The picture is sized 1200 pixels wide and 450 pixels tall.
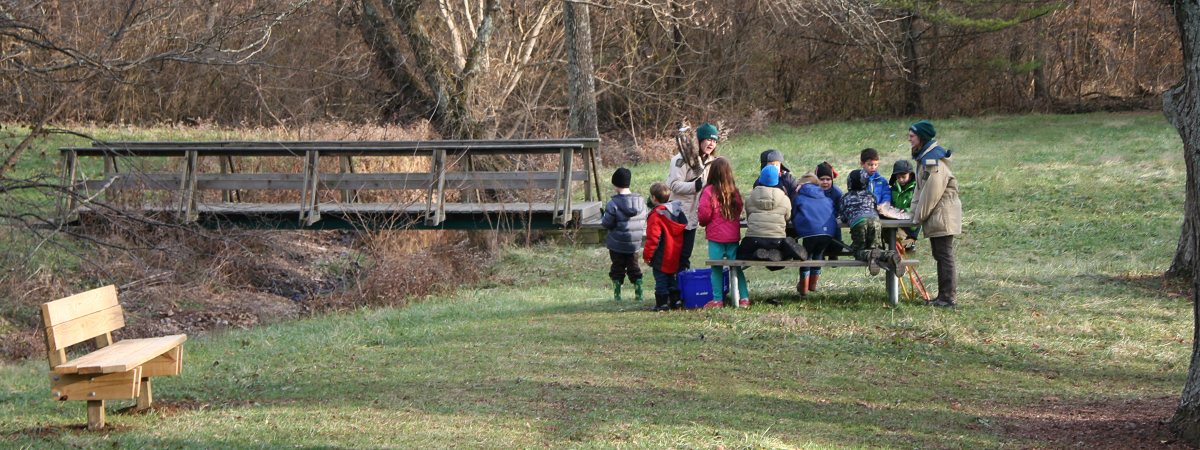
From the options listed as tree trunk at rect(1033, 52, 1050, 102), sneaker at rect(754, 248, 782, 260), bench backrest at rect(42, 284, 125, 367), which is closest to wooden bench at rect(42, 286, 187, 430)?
bench backrest at rect(42, 284, 125, 367)

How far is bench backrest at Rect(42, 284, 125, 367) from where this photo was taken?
5.88 metres

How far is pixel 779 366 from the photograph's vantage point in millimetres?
7152

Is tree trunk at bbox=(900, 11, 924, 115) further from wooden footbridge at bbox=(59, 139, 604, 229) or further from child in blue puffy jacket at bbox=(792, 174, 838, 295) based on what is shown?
child in blue puffy jacket at bbox=(792, 174, 838, 295)

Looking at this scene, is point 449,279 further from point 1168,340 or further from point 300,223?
point 1168,340

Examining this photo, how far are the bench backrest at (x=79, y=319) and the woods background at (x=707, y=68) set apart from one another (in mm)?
15749

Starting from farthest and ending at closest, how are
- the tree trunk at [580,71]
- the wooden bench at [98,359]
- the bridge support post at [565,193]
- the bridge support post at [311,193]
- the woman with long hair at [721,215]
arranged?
1. the tree trunk at [580,71]
2. the bridge support post at [311,193]
3. the bridge support post at [565,193]
4. the woman with long hair at [721,215]
5. the wooden bench at [98,359]

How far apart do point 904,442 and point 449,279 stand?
9.74 m

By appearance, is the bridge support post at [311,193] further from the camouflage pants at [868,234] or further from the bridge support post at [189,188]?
the camouflage pants at [868,234]

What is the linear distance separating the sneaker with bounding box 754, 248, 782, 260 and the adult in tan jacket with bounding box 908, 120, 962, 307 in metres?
1.35

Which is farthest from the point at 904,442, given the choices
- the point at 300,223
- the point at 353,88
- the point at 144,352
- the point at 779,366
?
the point at 353,88

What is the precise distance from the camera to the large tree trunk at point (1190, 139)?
5.04 metres

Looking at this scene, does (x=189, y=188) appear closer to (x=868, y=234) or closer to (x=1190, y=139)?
(x=868, y=234)

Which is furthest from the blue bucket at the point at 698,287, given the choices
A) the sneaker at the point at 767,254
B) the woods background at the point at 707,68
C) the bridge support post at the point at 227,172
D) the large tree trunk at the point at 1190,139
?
the woods background at the point at 707,68

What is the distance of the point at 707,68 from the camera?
31.9 meters
